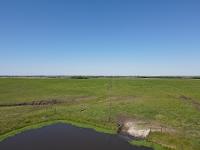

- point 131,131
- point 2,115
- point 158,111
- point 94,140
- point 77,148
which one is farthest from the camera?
point 158,111

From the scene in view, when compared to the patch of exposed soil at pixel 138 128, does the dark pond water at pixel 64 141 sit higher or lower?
lower

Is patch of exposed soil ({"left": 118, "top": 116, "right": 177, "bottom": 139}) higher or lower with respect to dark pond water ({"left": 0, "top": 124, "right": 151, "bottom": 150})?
higher

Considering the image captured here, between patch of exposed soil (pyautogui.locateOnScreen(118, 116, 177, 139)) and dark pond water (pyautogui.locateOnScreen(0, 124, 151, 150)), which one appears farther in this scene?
patch of exposed soil (pyautogui.locateOnScreen(118, 116, 177, 139))

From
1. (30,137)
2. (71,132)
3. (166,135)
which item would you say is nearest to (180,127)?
(166,135)

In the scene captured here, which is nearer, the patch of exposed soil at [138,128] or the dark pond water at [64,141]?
the dark pond water at [64,141]

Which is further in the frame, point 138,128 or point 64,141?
point 138,128

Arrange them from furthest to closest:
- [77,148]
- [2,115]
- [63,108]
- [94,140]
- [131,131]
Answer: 1. [63,108]
2. [2,115]
3. [131,131]
4. [94,140]
5. [77,148]

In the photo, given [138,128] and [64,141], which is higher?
[138,128]

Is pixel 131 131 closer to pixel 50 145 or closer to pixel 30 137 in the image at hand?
pixel 50 145
